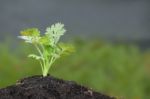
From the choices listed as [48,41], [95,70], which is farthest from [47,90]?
[95,70]

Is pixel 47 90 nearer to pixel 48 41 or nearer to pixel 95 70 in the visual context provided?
pixel 48 41

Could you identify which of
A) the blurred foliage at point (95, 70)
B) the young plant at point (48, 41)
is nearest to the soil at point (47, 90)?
the young plant at point (48, 41)

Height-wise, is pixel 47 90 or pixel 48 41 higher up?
pixel 48 41

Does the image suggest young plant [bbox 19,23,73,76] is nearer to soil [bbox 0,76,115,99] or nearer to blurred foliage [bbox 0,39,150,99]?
soil [bbox 0,76,115,99]

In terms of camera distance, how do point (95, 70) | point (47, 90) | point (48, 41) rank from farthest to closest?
1. point (95, 70)
2. point (48, 41)
3. point (47, 90)

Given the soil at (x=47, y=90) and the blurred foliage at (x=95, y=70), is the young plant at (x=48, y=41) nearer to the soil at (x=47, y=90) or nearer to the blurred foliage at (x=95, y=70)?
the soil at (x=47, y=90)

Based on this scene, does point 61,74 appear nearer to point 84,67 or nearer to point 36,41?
point 84,67

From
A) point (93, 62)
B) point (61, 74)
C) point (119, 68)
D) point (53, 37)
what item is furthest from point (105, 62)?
point (53, 37)

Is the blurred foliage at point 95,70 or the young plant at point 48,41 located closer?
the young plant at point 48,41
